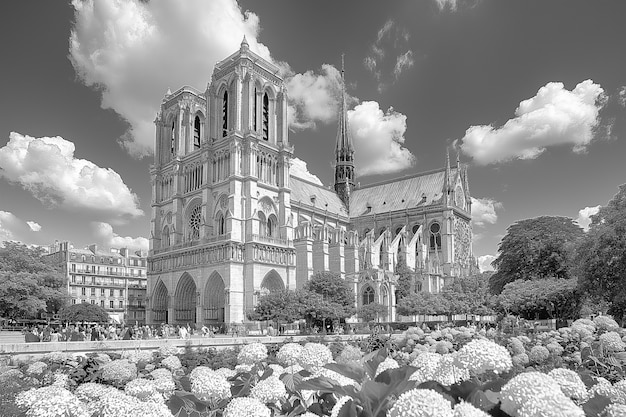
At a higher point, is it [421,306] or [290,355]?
[290,355]

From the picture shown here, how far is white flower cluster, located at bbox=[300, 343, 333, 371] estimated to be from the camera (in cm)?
380

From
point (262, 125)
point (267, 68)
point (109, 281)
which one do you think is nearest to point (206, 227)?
point (262, 125)

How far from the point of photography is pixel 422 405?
2096 mm

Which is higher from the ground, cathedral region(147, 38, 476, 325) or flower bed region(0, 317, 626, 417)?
cathedral region(147, 38, 476, 325)

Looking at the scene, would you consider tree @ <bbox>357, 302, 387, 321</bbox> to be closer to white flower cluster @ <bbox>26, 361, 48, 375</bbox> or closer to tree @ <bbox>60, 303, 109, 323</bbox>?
tree @ <bbox>60, 303, 109, 323</bbox>

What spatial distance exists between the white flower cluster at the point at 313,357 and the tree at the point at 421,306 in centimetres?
4897

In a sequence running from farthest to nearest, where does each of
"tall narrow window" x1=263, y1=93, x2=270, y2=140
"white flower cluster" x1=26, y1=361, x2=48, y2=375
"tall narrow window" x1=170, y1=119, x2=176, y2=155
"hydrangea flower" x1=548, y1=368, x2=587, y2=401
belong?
"tall narrow window" x1=170, y1=119, x2=176, y2=155 < "tall narrow window" x1=263, y1=93, x2=270, y2=140 < "white flower cluster" x1=26, y1=361, x2=48, y2=375 < "hydrangea flower" x1=548, y1=368, x2=587, y2=401

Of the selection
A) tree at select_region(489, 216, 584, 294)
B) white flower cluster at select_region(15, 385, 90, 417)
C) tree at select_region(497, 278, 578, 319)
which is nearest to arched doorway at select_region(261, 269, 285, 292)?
tree at select_region(489, 216, 584, 294)

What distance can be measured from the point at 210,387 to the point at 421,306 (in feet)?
164

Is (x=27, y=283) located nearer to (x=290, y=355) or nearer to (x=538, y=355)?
(x=538, y=355)

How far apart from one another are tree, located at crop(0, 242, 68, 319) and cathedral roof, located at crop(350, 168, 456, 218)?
40.6 metres

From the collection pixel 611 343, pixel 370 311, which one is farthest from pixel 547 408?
pixel 370 311

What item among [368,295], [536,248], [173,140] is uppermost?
[173,140]

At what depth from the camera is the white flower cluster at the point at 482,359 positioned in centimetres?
282
